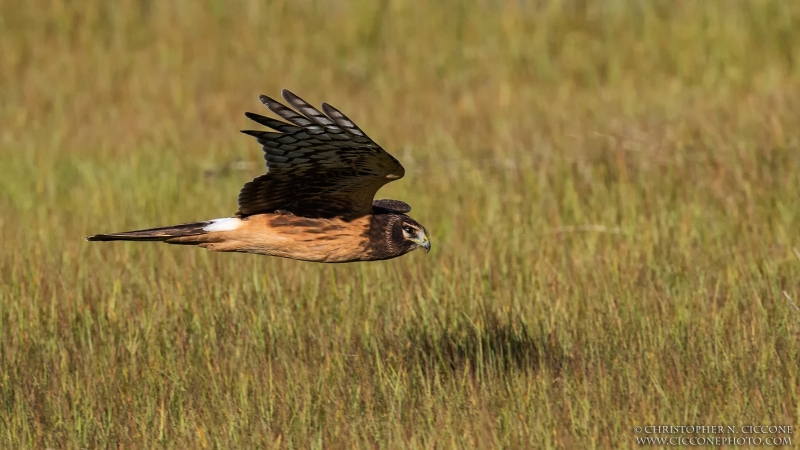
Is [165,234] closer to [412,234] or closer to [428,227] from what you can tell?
[412,234]

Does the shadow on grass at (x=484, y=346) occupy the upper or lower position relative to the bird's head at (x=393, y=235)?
lower

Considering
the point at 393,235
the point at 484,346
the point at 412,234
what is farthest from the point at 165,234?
the point at 484,346

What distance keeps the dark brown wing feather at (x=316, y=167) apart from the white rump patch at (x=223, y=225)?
4.1 inches

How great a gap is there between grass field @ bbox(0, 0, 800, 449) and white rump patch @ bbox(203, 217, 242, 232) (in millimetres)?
682

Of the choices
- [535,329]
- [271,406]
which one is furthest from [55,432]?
[535,329]

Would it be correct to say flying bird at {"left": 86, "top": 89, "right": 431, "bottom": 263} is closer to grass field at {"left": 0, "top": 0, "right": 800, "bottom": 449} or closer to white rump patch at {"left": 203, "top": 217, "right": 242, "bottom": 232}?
white rump patch at {"left": 203, "top": 217, "right": 242, "bottom": 232}

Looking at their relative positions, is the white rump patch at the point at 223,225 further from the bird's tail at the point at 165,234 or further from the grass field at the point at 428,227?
the grass field at the point at 428,227

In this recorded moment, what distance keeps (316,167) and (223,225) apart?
0.61m

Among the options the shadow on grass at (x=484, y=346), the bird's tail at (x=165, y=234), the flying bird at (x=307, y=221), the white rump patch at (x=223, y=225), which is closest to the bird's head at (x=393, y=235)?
the flying bird at (x=307, y=221)

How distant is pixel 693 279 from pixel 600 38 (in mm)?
6993

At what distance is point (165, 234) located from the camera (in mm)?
5496

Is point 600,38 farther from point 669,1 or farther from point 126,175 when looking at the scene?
point 126,175

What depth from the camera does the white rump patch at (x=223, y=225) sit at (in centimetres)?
566

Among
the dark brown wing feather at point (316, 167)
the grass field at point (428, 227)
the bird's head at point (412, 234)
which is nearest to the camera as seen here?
the dark brown wing feather at point (316, 167)
